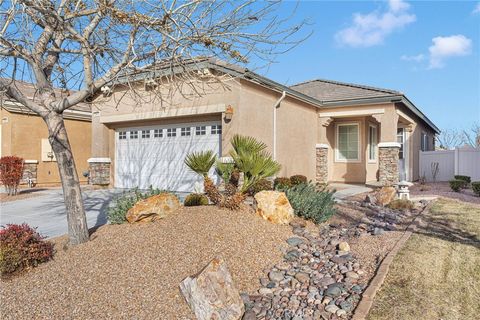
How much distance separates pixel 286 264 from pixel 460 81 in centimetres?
1498

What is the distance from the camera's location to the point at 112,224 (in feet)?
22.7

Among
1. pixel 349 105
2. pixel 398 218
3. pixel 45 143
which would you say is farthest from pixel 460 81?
pixel 45 143

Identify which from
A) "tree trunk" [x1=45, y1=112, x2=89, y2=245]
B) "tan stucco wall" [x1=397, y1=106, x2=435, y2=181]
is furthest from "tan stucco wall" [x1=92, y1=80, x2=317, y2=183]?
"tan stucco wall" [x1=397, y1=106, x2=435, y2=181]

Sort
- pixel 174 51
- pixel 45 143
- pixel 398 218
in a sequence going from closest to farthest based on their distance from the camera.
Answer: pixel 174 51
pixel 398 218
pixel 45 143

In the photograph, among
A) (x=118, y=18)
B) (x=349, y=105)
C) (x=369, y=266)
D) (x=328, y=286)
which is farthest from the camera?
(x=349, y=105)

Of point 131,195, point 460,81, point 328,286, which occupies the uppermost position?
point 460,81

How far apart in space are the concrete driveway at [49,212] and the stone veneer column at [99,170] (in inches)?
65.3

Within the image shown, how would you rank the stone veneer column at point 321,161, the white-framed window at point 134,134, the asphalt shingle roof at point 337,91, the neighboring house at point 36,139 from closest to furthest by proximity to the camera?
the asphalt shingle roof at point 337,91 → the white-framed window at point 134,134 → the stone veneer column at point 321,161 → the neighboring house at point 36,139

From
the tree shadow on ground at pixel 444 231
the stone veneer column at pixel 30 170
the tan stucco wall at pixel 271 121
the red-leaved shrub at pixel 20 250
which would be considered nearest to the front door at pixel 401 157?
the tan stucco wall at pixel 271 121

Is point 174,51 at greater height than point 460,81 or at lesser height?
lesser

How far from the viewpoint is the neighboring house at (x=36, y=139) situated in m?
15.5

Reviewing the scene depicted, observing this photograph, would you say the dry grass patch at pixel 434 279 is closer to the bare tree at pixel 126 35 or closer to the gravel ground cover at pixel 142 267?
the gravel ground cover at pixel 142 267

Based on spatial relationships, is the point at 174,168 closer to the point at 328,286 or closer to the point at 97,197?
the point at 97,197

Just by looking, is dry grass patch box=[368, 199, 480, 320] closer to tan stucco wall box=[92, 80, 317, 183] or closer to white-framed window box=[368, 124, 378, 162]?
tan stucco wall box=[92, 80, 317, 183]
